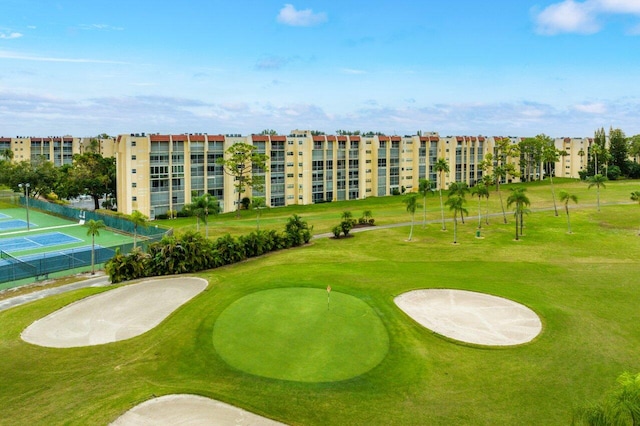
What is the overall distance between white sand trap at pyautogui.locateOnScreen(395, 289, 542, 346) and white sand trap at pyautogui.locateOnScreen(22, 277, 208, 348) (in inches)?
669

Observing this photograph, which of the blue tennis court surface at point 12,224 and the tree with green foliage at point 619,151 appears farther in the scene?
the tree with green foliage at point 619,151

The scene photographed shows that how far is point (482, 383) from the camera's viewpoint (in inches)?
920

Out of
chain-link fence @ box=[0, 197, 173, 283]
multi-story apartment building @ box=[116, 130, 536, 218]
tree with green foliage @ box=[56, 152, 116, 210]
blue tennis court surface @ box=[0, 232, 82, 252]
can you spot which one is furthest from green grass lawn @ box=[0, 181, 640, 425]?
tree with green foliage @ box=[56, 152, 116, 210]

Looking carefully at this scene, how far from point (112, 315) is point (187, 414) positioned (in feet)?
49.9

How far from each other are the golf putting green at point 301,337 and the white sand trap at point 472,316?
3895 mm

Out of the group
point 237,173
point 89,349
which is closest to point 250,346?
point 89,349

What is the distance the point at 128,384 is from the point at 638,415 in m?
20.7

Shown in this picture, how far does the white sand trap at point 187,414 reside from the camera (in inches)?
776

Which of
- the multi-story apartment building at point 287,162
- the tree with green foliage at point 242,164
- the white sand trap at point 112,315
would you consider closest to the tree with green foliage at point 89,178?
the multi-story apartment building at point 287,162

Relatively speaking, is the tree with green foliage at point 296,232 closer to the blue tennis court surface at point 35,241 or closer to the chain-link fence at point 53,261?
the chain-link fence at point 53,261

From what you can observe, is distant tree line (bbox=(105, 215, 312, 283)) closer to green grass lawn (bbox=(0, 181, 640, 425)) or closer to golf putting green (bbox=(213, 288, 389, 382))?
green grass lawn (bbox=(0, 181, 640, 425))

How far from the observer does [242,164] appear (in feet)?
305

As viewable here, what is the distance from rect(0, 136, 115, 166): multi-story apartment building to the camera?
147m

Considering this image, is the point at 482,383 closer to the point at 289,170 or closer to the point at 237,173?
the point at 237,173
